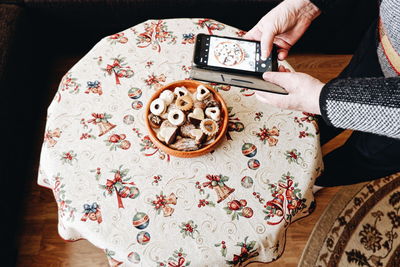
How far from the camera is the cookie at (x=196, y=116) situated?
2.71 ft

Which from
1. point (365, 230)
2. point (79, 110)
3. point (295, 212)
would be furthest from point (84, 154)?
point (365, 230)

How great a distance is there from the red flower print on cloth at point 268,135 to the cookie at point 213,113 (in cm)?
13

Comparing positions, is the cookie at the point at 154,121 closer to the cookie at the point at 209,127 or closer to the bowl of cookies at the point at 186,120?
the bowl of cookies at the point at 186,120

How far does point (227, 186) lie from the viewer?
2.66 feet

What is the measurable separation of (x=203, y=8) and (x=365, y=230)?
46.8 inches

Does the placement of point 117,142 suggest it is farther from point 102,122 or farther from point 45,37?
point 45,37

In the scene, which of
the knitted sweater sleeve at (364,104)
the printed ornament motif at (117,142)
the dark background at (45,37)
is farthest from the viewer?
the dark background at (45,37)

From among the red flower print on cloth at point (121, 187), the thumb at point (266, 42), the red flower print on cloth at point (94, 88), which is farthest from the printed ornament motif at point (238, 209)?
the red flower print on cloth at point (94, 88)

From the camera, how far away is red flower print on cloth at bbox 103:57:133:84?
94cm

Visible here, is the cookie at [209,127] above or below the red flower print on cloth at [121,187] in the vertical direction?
above

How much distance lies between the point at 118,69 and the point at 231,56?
0.36 meters

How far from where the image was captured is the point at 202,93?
0.86 meters

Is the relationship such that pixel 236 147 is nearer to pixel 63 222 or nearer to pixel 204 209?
pixel 204 209

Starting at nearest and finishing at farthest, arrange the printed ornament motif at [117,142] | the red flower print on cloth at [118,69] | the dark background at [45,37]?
the printed ornament motif at [117,142], the red flower print on cloth at [118,69], the dark background at [45,37]
